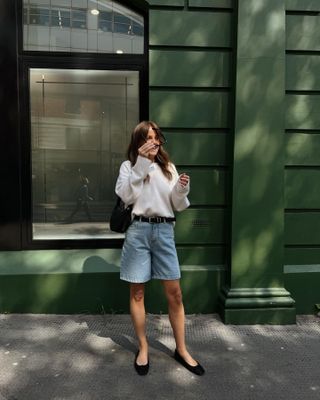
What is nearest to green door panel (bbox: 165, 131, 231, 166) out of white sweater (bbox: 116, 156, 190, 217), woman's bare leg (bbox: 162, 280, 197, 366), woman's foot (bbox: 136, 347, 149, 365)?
white sweater (bbox: 116, 156, 190, 217)

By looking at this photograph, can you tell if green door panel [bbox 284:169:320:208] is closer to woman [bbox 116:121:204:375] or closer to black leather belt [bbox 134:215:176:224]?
woman [bbox 116:121:204:375]

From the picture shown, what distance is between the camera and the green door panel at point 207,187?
4.62m

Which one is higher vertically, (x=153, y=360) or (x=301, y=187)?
(x=301, y=187)

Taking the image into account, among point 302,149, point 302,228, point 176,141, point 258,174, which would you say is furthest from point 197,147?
point 302,228

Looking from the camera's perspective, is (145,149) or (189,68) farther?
(189,68)

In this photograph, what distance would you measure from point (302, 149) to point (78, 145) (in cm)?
240

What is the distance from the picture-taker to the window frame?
467cm

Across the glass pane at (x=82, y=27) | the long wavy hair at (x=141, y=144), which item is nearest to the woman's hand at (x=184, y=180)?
the long wavy hair at (x=141, y=144)

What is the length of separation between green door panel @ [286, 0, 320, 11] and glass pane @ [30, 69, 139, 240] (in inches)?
67.9

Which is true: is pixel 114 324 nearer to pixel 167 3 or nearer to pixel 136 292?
pixel 136 292

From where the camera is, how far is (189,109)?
4562 mm

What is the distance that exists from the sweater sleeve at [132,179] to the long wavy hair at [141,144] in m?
0.09

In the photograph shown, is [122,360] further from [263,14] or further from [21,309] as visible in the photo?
[263,14]

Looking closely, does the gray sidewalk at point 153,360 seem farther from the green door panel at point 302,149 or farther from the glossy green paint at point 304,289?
the green door panel at point 302,149
